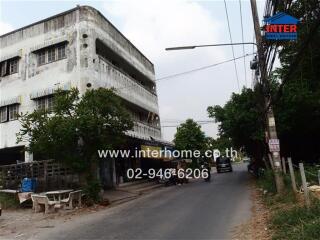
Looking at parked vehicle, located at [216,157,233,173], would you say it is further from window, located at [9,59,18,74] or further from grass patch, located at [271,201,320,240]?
grass patch, located at [271,201,320,240]

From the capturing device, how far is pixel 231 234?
33.3ft

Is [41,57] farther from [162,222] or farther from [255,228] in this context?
[255,228]

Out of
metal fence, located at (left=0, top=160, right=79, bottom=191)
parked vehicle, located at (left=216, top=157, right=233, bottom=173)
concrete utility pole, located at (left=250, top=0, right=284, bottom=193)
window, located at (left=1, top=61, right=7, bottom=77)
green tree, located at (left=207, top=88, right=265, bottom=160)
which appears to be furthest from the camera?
parked vehicle, located at (left=216, top=157, right=233, bottom=173)

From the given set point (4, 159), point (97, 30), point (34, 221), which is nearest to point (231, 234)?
point (34, 221)

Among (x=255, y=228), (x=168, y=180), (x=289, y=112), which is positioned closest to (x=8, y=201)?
(x=255, y=228)

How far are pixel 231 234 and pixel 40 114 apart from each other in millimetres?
10784

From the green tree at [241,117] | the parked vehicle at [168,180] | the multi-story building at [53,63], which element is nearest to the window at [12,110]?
the multi-story building at [53,63]

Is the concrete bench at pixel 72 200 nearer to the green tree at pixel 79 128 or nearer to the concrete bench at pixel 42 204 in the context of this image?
the concrete bench at pixel 42 204

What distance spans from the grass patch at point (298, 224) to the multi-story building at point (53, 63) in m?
14.2

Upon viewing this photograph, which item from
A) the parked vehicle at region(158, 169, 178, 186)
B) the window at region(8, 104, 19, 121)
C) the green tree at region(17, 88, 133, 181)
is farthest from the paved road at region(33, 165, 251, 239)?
the parked vehicle at region(158, 169, 178, 186)

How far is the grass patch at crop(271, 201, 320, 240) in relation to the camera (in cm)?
786

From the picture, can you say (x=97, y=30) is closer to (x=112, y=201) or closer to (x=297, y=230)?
(x=112, y=201)

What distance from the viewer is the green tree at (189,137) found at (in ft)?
143

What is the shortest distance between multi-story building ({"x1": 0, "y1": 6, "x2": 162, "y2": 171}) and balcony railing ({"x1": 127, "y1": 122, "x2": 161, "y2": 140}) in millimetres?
119
